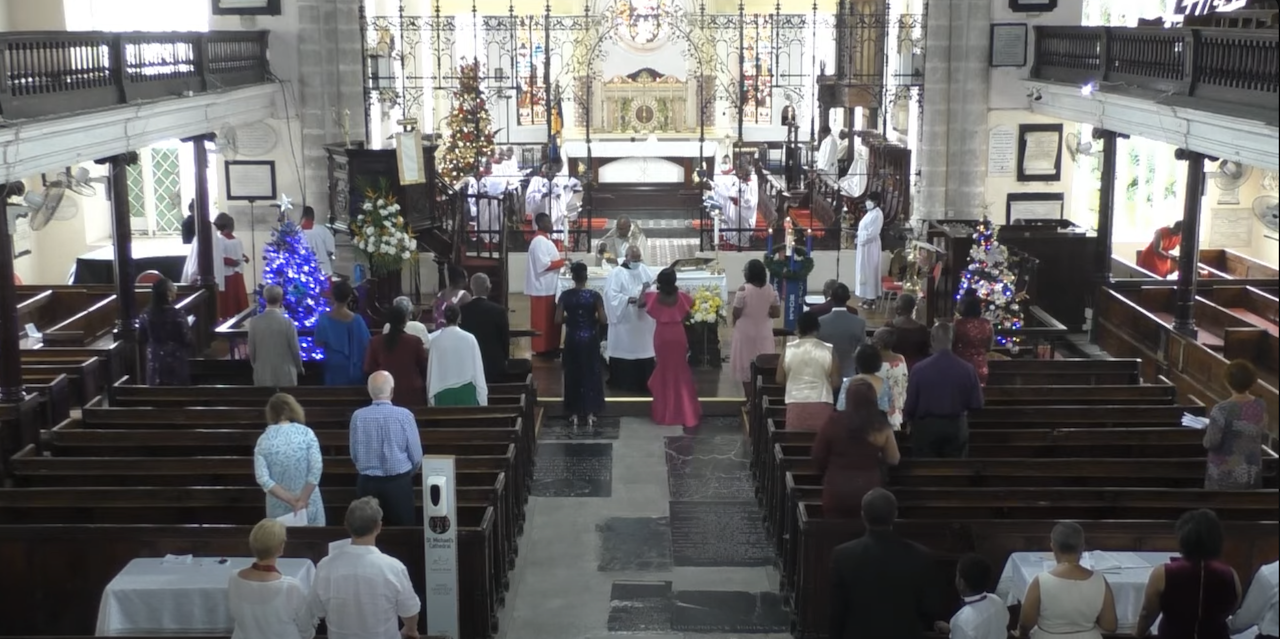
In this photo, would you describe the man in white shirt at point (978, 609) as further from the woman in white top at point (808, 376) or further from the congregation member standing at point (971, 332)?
the congregation member standing at point (971, 332)

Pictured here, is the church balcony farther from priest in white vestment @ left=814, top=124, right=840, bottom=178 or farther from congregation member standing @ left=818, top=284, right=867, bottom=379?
priest in white vestment @ left=814, top=124, right=840, bottom=178

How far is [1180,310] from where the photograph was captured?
13.2 metres

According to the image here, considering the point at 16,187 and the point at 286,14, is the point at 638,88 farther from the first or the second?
the point at 16,187

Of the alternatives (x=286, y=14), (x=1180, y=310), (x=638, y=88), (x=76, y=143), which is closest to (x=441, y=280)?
(x=286, y=14)

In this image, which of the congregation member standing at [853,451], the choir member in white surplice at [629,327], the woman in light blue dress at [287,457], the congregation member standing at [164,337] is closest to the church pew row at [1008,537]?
the congregation member standing at [853,451]

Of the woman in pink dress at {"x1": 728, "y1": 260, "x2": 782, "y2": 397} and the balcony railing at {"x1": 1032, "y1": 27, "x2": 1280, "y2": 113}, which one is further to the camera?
the woman in pink dress at {"x1": 728, "y1": 260, "x2": 782, "y2": 397}

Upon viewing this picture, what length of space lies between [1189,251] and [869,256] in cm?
470

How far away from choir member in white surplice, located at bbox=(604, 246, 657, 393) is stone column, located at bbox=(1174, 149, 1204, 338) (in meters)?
5.49

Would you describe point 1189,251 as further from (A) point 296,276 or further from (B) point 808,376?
(A) point 296,276

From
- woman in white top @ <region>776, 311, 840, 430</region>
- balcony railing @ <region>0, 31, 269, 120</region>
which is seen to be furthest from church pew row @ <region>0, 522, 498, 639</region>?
balcony railing @ <region>0, 31, 269, 120</region>

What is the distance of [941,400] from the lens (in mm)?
8688

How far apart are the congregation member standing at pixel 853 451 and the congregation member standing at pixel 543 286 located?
7.35 m

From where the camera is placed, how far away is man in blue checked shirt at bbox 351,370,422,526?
7609 millimetres

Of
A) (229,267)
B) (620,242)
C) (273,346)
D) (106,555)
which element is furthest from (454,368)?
(229,267)
